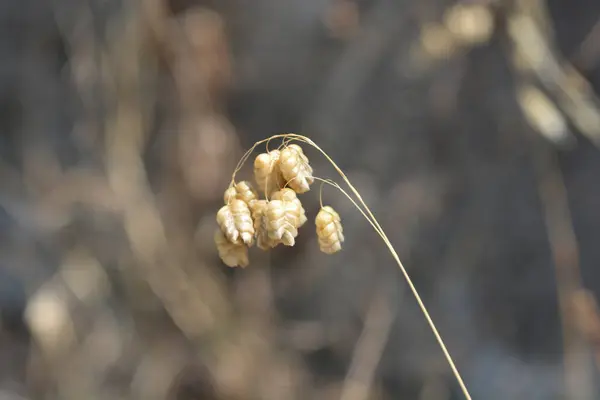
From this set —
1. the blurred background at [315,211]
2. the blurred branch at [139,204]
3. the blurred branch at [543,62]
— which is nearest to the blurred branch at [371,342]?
the blurred background at [315,211]

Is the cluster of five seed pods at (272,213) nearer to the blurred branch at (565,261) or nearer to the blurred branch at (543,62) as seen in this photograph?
the blurred branch at (543,62)

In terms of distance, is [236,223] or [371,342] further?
[371,342]

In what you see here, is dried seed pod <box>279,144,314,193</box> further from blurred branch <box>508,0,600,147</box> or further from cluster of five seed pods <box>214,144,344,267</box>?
blurred branch <box>508,0,600,147</box>

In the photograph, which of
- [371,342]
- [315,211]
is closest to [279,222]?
[315,211]

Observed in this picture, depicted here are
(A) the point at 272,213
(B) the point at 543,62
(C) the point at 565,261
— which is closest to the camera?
(A) the point at 272,213

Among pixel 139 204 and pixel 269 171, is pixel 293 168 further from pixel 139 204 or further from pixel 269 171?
pixel 139 204

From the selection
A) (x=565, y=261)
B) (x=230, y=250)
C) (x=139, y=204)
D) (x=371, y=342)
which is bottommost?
(x=371, y=342)

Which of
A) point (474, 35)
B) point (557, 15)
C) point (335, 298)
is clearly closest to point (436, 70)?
point (474, 35)

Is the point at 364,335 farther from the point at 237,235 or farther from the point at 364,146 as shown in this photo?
the point at 237,235
